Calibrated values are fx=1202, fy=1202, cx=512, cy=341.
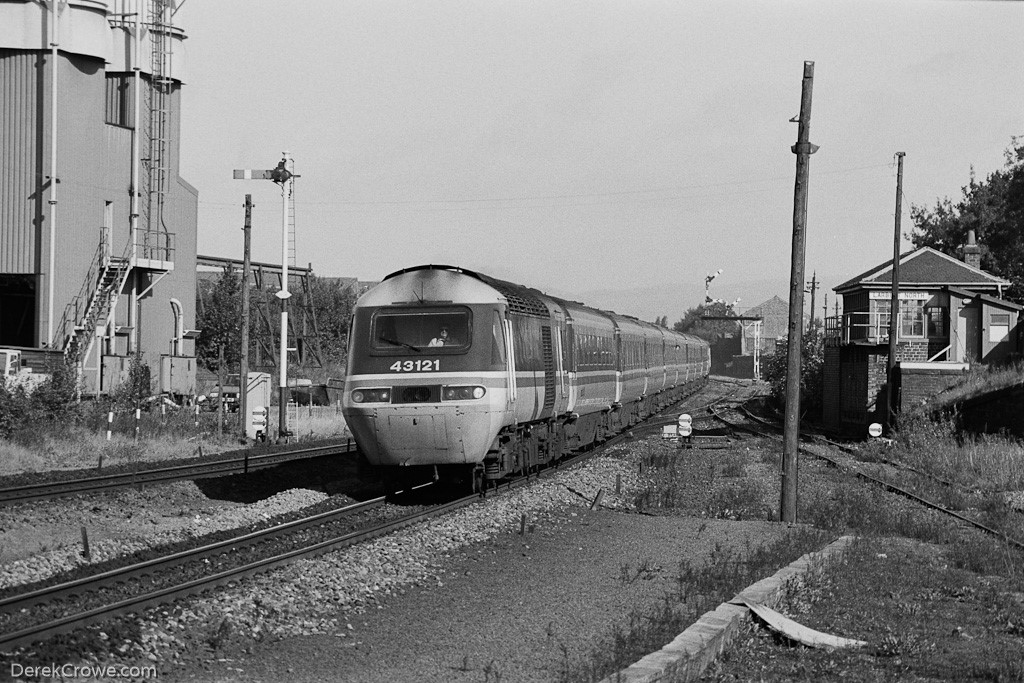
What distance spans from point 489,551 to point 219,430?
19279 mm

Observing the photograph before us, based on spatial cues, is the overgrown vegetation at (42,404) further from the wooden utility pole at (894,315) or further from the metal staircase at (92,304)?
the wooden utility pole at (894,315)

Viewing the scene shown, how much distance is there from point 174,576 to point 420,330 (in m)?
5.74

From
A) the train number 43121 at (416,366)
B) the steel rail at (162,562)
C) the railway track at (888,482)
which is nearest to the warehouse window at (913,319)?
the railway track at (888,482)

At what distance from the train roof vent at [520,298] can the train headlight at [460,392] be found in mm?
1599

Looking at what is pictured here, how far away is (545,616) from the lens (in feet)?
32.8

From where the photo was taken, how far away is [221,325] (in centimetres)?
6638

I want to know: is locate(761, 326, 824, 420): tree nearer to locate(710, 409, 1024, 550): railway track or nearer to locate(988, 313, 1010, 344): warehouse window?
locate(988, 313, 1010, 344): warehouse window

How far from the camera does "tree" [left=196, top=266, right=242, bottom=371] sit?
2596 inches

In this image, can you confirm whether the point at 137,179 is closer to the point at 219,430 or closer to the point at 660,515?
the point at 219,430

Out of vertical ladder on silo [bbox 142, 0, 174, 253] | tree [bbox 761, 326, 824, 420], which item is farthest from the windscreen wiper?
tree [bbox 761, 326, 824, 420]

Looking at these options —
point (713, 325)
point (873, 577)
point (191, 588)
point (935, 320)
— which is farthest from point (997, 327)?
point (713, 325)

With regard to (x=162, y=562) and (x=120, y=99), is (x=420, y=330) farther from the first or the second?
(x=120, y=99)

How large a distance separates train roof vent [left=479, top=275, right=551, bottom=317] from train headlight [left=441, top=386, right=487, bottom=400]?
63.0 inches

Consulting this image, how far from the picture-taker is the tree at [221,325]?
216ft
